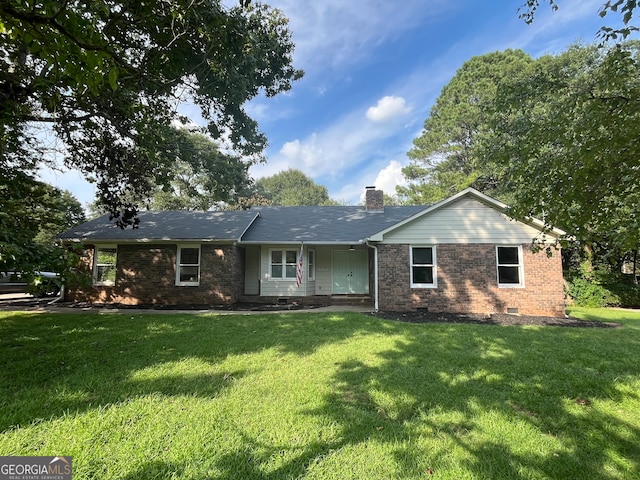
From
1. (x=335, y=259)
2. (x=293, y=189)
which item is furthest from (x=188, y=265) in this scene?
(x=293, y=189)

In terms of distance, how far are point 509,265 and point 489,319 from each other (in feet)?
8.22

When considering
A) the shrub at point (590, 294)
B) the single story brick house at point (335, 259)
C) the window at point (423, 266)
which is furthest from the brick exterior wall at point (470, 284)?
the shrub at point (590, 294)

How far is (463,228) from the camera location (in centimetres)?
1147

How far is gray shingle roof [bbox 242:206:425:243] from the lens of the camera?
14.0m

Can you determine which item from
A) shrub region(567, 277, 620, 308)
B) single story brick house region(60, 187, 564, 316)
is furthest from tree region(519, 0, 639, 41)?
shrub region(567, 277, 620, 308)

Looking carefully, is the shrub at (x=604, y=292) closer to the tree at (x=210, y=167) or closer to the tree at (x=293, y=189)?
the tree at (x=210, y=167)

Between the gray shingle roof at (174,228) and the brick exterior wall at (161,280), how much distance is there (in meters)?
0.58

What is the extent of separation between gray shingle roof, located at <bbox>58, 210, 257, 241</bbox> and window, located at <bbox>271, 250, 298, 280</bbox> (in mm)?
1954

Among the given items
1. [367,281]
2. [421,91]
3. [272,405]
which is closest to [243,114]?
[421,91]

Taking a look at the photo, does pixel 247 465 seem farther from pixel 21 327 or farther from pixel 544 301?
pixel 544 301

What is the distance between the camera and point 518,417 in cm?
364

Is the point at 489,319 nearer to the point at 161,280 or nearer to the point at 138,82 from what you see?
the point at 138,82

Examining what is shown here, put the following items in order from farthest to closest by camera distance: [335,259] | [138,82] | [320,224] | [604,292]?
[320,224]
[335,259]
[604,292]
[138,82]

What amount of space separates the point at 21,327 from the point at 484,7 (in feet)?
44.7
